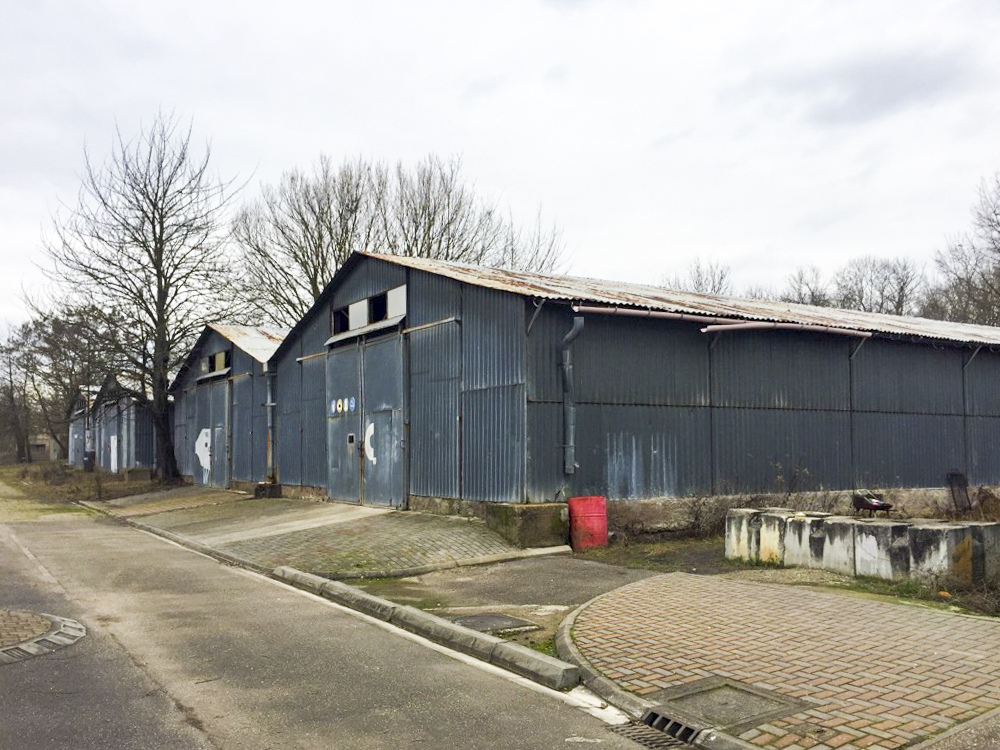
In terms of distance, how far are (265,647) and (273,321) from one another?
3070 cm

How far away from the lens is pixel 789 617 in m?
8.18

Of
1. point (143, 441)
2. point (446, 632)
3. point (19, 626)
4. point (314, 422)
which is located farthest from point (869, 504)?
point (143, 441)

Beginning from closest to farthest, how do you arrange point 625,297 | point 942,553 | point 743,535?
point 942,553 → point 743,535 → point 625,297

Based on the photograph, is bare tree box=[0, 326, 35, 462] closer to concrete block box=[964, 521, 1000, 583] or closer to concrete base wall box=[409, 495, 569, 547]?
concrete base wall box=[409, 495, 569, 547]

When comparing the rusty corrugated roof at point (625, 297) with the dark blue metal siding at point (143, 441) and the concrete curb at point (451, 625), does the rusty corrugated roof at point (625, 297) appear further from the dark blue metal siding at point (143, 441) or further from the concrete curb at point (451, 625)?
the dark blue metal siding at point (143, 441)

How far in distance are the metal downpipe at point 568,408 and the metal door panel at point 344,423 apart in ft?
23.1

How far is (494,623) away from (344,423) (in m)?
13.1

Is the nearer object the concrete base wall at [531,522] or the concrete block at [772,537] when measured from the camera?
the concrete block at [772,537]

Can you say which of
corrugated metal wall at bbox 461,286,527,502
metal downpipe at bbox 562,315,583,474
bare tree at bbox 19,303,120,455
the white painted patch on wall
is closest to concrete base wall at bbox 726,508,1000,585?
metal downpipe at bbox 562,315,583,474

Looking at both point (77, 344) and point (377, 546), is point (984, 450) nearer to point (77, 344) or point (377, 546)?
point (377, 546)

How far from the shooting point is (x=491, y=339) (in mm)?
15102

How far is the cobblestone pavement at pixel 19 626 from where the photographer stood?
779cm

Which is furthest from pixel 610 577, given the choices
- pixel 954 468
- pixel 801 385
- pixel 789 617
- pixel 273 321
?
pixel 273 321

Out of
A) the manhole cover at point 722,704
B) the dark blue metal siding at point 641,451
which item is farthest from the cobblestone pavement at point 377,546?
the manhole cover at point 722,704
